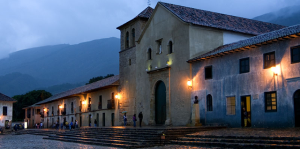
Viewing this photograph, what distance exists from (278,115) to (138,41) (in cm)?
1705

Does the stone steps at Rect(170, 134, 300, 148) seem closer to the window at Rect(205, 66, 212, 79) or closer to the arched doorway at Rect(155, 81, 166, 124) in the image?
the window at Rect(205, 66, 212, 79)

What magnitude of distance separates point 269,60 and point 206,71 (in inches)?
208

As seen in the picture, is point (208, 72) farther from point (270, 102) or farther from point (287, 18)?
point (287, 18)

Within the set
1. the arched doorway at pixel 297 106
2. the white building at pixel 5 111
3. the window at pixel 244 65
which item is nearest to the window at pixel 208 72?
the window at pixel 244 65

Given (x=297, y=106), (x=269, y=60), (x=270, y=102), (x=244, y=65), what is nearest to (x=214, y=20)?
(x=244, y=65)

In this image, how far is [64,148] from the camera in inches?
786

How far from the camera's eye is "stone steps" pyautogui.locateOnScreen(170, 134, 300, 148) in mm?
14352

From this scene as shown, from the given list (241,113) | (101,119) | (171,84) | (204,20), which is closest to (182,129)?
(241,113)

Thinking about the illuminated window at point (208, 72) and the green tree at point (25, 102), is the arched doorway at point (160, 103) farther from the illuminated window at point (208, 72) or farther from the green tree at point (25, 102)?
the green tree at point (25, 102)

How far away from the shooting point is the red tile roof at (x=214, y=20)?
28297 mm

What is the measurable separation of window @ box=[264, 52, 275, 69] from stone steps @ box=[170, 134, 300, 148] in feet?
18.9

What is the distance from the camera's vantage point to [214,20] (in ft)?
97.4

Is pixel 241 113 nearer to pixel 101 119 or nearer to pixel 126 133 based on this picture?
pixel 126 133

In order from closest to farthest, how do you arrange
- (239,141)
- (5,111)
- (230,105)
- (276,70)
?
1. (239,141)
2. (276,70)
3. (230,105)
4. (5,111)
